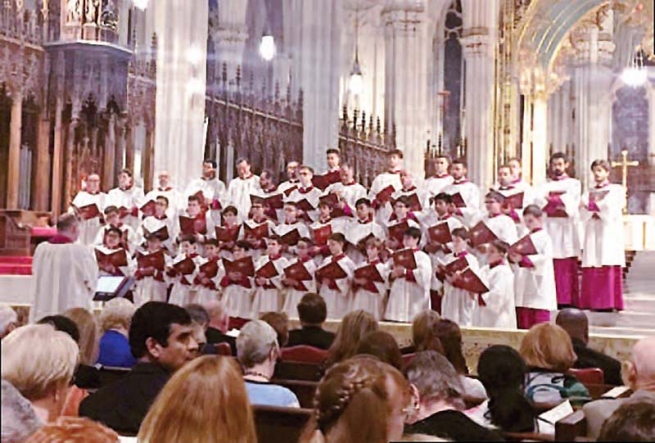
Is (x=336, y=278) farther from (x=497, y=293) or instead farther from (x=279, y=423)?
(x=279, y=423)

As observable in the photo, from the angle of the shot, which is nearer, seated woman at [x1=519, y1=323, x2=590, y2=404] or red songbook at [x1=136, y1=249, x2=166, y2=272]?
seated woman at [x1=519, y1=323, x2=590, y2=404]

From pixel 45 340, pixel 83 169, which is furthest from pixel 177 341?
pixel 83 169

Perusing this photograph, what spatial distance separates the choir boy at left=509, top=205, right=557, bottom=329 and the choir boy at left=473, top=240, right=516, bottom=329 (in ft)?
0.63

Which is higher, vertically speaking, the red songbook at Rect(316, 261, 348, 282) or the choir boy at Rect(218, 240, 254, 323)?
the red songbook at Rect(316, 261, 348, 282)

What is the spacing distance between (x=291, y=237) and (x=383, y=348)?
733cm

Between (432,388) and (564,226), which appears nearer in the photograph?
(432,388)

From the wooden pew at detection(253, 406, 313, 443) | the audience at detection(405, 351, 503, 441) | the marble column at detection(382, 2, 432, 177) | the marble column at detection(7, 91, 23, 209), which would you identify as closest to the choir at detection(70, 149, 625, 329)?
the marble column at detection(7, 91, 23, 209)

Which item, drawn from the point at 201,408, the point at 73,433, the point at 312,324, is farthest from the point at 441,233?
the point at 73,433

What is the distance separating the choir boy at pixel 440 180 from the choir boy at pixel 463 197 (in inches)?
4.9

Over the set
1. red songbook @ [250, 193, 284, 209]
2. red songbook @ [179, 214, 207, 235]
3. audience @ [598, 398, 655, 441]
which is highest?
red songbook @ [250, 193, 284, 209]

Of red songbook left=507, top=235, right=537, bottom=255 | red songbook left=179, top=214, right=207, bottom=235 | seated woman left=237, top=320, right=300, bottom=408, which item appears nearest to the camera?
seated woman left=237, top=320, right=300, bottom=408

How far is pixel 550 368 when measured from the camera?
15.7 feet

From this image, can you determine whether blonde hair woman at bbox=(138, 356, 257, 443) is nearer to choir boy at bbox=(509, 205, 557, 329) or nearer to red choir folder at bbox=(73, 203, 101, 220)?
choir boy at bbox=(509, 205, 557, 329)

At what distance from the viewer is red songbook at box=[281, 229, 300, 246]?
469 inches
